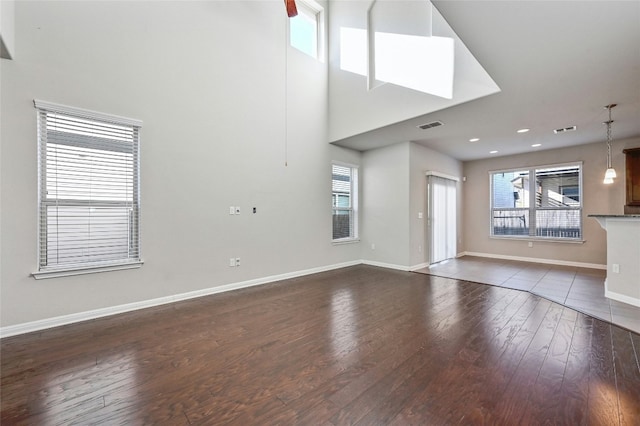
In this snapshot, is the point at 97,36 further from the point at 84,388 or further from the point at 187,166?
the point at 84,388

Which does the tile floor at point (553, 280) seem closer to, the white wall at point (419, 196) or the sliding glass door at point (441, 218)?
the sliding glass door at point (441, 218)

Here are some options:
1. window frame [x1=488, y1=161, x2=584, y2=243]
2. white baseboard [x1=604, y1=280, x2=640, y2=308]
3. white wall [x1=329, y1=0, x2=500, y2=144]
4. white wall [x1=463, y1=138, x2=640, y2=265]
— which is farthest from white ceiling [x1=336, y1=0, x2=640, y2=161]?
white baseboard [x1=604, y1=280, x2=640, y2=308]

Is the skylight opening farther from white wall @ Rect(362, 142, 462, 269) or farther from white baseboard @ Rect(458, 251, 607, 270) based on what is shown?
white baseboard @ Rect(458, 251, 607, 270)

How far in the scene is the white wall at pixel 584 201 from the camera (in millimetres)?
5555

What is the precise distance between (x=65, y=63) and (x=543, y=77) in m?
5.47

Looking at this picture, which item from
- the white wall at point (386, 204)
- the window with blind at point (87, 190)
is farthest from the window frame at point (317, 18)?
the window with blind at point (87, 190)

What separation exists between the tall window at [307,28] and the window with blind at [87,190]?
12.0 feet

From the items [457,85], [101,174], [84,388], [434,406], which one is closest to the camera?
[434,406]

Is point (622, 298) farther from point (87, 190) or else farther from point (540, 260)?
point (87, 190)

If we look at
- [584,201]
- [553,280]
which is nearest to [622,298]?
[553,280]

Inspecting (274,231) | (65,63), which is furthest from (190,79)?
(274,231)

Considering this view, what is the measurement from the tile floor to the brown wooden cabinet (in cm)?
139

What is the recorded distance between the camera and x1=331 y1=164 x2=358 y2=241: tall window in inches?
239

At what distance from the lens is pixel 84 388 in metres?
1.87
